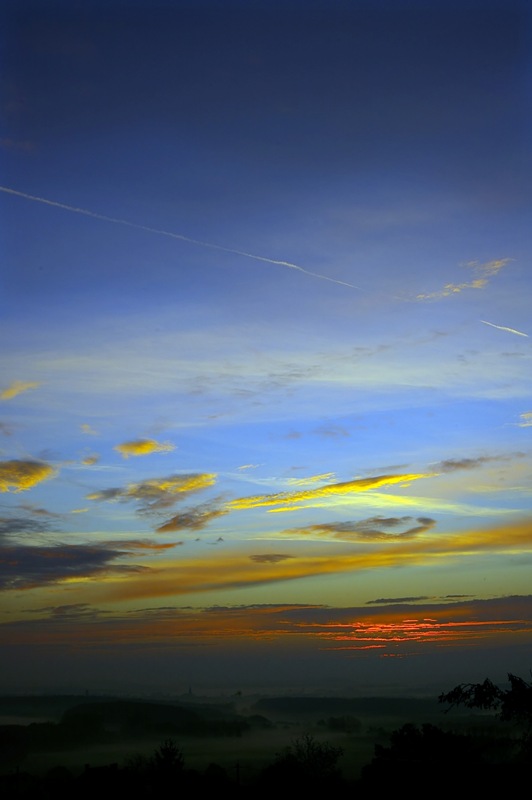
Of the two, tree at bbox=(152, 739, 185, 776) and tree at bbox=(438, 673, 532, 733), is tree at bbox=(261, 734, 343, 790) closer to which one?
tree at bbox=(152, 739, 185, 776)

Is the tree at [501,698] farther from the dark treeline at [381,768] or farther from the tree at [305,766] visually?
the tree at [305,766]

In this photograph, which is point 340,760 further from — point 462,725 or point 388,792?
point 388,792

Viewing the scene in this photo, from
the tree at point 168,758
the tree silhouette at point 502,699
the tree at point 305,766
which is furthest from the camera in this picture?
the tree at point 168,758

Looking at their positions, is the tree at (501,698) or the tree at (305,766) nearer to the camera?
→ the tree at (501,698)

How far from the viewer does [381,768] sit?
23.2 metres

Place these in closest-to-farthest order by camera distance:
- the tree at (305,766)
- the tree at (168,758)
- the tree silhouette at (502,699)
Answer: the tree silhouette at (502,699), the tree at (305,766), the tree at (168,758)

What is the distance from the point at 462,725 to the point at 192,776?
11444 mm

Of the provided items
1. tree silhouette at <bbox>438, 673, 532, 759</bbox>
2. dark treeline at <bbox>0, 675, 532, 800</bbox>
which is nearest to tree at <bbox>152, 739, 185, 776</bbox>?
dark treeline at <bbox>0, 675, 532, 800</bbox>

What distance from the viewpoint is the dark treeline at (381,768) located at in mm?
17703

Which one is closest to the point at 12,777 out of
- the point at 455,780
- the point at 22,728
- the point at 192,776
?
the point at 192,776

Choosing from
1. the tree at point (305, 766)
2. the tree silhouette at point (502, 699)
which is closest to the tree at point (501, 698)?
the tree silhouette at point (502, 699)

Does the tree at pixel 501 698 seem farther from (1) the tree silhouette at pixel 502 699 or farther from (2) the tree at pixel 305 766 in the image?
(2) the tree at pixel 305 766

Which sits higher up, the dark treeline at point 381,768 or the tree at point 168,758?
the dark treeline at point 381,768

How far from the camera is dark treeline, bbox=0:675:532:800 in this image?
1770 cm
